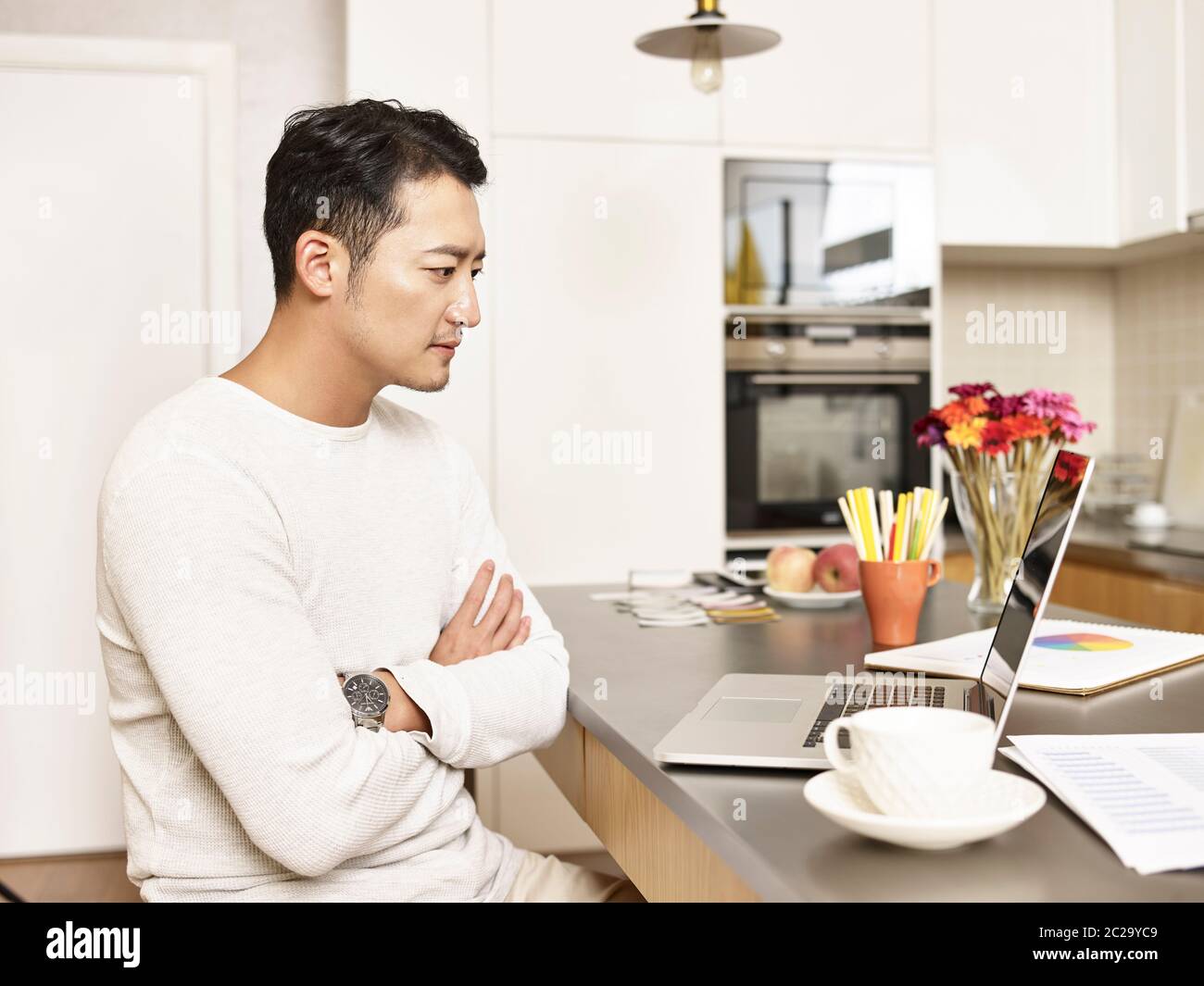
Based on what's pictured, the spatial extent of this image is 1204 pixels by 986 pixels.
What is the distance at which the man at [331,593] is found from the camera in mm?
1080

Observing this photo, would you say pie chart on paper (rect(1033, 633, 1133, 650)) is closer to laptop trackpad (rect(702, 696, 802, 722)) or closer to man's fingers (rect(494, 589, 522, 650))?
laptop trackpad (rect(702, 696, 802, 722))

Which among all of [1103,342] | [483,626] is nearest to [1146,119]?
[1103,342]

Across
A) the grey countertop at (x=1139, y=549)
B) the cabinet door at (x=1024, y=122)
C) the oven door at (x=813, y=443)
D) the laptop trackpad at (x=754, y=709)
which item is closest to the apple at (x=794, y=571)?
the laptop trackpad at (x=754, y=709)

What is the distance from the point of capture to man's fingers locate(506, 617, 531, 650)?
1.39 metres

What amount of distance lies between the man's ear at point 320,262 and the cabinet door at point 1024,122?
7.48 ft

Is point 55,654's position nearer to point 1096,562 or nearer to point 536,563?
point 536,563

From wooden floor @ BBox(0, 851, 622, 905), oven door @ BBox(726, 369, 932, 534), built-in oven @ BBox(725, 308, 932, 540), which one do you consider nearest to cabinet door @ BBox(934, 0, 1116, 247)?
built-in oven @ BBox(725, 308, 932, 540)

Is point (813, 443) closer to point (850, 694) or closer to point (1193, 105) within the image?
point (1193, 105)

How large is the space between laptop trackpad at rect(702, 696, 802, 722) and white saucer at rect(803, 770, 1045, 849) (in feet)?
0.93

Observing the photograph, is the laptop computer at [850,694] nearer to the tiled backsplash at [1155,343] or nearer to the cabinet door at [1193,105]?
the cabinet door at [1193,105]

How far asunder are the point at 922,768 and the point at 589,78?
248 centimetres
